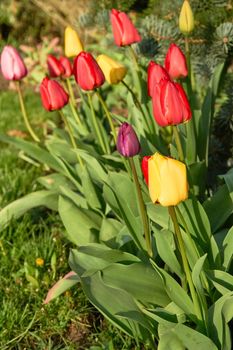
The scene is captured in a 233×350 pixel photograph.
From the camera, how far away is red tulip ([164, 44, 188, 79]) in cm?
226

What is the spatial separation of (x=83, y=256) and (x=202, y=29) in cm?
129

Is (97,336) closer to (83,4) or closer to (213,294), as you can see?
(213,294)

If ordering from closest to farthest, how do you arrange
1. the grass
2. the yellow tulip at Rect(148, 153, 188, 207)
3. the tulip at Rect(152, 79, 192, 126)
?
the yellow tulip at Rect(148, 153, 188, 207)
the tulip at Rect(152, 79, 192, 126)
the grass

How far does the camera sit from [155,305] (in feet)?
7.09

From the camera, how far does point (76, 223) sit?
96.4 inches

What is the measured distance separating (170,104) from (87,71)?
0.48m

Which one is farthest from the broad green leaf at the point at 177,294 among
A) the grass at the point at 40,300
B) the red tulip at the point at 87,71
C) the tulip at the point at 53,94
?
the tulip at the point at 53,94

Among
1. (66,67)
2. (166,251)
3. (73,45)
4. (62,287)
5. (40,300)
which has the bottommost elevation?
(40,300)

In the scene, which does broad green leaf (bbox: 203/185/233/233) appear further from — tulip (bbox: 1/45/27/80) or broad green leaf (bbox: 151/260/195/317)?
tulip (bbox: 1/45/27/80)

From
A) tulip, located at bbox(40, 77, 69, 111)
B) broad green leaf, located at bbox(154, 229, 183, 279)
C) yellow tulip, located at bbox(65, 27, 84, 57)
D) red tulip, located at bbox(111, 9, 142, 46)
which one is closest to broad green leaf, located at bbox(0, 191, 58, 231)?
tulip, located at bbox(40, 77, 69, 111)

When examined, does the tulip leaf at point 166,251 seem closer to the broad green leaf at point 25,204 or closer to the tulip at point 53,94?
the tulip at point 53,94

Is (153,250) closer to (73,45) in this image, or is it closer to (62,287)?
(62,287)

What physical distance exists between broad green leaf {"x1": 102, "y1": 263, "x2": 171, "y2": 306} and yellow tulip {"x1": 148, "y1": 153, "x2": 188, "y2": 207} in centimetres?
38

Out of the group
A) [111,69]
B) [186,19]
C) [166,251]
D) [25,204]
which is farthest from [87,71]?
[25,204]
